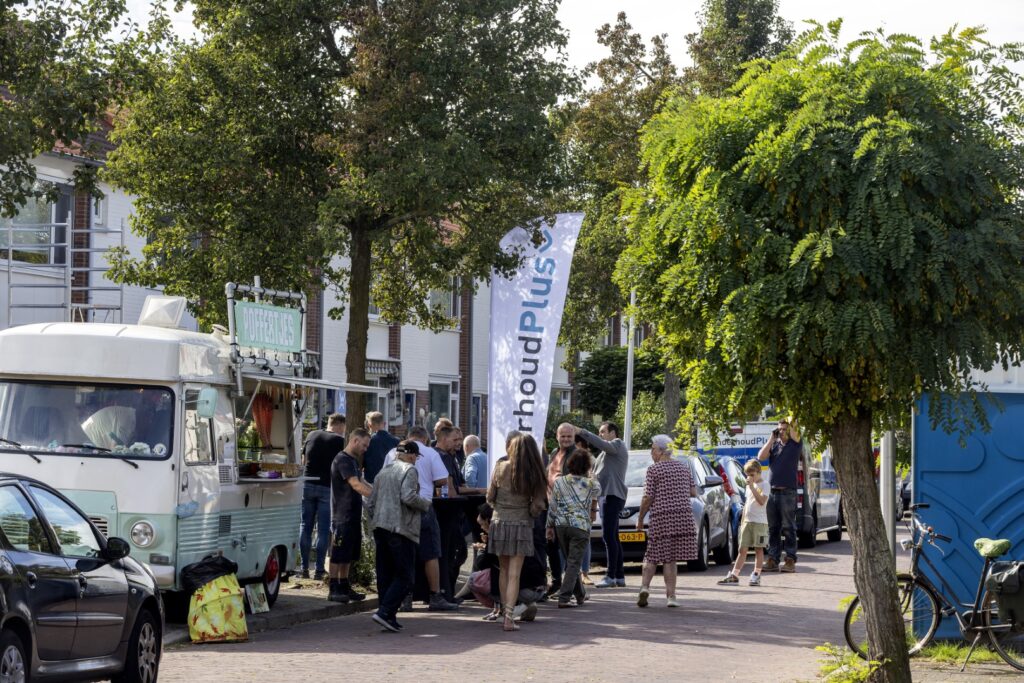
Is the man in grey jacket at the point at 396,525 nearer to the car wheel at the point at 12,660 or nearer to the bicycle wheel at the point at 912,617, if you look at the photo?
the bicycle wheel at the point at 912,617

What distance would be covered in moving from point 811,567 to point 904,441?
245 centimetres

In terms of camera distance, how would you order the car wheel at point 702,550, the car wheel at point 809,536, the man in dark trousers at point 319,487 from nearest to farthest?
the man in dark trousers at point 319,487, the car wheel at point 702,550, the car wheel at point 809,536

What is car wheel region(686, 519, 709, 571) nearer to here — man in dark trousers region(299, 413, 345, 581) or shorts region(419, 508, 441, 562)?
man in dark trousers region(299, 413, 345, 581)

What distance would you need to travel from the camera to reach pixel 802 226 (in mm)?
9266

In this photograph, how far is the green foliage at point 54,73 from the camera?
1549 centimetres

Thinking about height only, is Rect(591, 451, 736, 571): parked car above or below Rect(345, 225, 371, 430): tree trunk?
below

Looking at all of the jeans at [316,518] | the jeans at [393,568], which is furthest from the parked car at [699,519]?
the jeans at [393,568]

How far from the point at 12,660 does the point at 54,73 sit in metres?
8.90

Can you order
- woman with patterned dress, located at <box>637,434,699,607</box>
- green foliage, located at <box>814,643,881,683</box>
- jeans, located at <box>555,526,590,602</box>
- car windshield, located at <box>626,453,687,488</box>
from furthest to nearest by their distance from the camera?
car windshield, located at <box>626,453,687,488</box> → woman with patterned dress, located at <box>637,434,699,607</box> → jeans, located at <box>555,526,590,602</box> → green foliage, located at <box>814,643,881,683</box>

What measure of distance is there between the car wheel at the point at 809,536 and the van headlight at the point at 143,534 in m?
15.5

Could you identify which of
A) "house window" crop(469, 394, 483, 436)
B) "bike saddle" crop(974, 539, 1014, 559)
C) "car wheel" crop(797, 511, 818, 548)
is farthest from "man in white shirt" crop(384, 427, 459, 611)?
"house window" crop(469, 394, 483, 436)

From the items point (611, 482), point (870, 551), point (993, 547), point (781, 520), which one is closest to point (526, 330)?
point (611, 482)

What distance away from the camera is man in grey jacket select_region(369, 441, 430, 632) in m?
14.0

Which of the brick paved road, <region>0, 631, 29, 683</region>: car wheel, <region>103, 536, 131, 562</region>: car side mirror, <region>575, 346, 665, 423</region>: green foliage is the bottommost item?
the brick paved road
